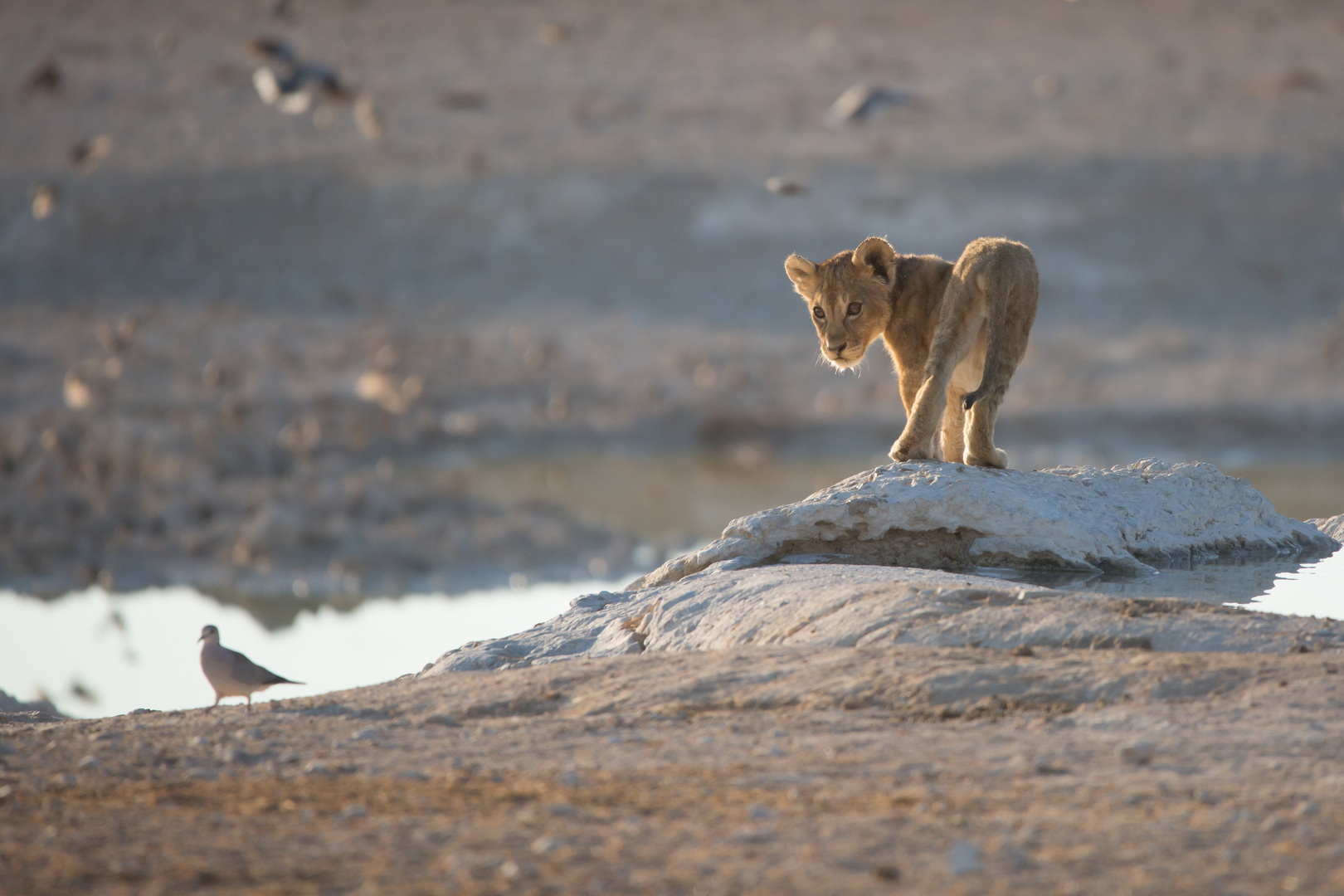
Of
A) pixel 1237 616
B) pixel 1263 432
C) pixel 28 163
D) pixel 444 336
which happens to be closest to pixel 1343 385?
pixel 1263 432

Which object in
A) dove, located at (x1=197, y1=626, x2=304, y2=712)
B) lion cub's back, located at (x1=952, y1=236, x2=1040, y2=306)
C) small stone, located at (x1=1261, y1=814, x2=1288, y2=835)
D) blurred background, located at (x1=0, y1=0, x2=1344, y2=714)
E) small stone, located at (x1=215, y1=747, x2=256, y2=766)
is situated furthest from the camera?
blurred background, located at (x1=0, y1=0, x2=1344, y2=714)

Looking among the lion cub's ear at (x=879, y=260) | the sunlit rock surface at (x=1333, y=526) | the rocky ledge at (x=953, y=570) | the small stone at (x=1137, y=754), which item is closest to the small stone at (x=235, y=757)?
the rocky ledge at (x=953, y=570)

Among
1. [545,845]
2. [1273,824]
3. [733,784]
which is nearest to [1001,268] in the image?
[733,784]

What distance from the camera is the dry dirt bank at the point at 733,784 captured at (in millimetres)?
3416

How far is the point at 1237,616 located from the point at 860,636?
134 centimetres

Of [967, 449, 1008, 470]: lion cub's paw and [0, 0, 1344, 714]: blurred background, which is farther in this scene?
[0, 0, 1344, 714]: blurred background

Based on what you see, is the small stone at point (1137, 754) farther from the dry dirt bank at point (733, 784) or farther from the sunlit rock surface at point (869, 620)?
Result: the sunlit rock surface at point (869, 620)

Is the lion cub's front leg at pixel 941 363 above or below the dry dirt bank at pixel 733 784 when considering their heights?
above

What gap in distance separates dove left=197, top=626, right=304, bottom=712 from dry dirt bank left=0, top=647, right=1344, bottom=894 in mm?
1717

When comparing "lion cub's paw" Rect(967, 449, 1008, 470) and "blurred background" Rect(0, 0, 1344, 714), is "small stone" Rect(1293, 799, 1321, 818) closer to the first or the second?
"lion cub's paw" Rect(967, 449, 1008, 470)

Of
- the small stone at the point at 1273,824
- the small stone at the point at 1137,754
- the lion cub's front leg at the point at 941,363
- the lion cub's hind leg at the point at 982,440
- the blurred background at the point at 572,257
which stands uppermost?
the blurred background at the point at 572,257

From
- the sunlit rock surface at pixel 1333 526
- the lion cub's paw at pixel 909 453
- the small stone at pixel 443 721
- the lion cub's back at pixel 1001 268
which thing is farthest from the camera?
the sunlit rock surface at pixel 1333 526

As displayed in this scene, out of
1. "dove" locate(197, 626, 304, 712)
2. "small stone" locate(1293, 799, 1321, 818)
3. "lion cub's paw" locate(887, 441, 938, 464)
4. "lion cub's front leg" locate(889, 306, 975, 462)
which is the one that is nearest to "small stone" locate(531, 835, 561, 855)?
"small stone" locate(1293, 799, 1321, 818)

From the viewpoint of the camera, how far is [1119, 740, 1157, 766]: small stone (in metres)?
4.05
